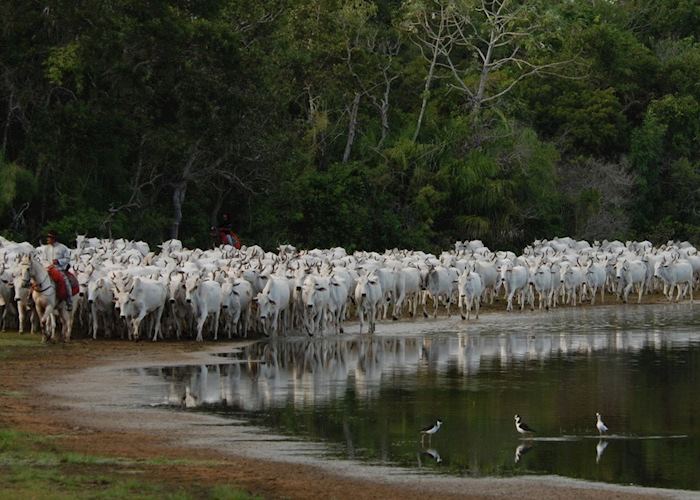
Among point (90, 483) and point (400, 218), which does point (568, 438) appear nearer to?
point (90, 483)

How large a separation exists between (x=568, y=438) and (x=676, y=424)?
7.35 ft

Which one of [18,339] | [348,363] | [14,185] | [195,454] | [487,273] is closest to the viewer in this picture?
[195,454]

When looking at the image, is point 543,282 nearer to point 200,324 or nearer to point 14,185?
point 200,324

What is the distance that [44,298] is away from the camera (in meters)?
28.5

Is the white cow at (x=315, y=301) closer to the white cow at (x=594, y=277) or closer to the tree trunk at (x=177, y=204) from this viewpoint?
the white cow at (x=594, y=277)

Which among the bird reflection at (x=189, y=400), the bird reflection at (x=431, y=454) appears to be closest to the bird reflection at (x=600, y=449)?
the bird reflection at (x=431, y=454)

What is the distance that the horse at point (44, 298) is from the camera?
1100 inches

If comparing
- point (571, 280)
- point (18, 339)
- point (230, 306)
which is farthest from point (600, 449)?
point (571, 280)

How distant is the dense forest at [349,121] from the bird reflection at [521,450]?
87.1 feet

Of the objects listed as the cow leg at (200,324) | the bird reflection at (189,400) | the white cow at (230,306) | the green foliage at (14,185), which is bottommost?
the bird reflection at (189,400)

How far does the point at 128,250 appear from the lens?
40.2 m

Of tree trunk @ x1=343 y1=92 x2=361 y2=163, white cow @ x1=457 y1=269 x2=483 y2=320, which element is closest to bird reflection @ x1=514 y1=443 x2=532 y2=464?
white cow @ x1=457 y1=269 x2=483 y2=320

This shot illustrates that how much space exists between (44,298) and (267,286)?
5.14 m

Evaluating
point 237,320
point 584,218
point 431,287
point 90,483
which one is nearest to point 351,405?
point 90,483
